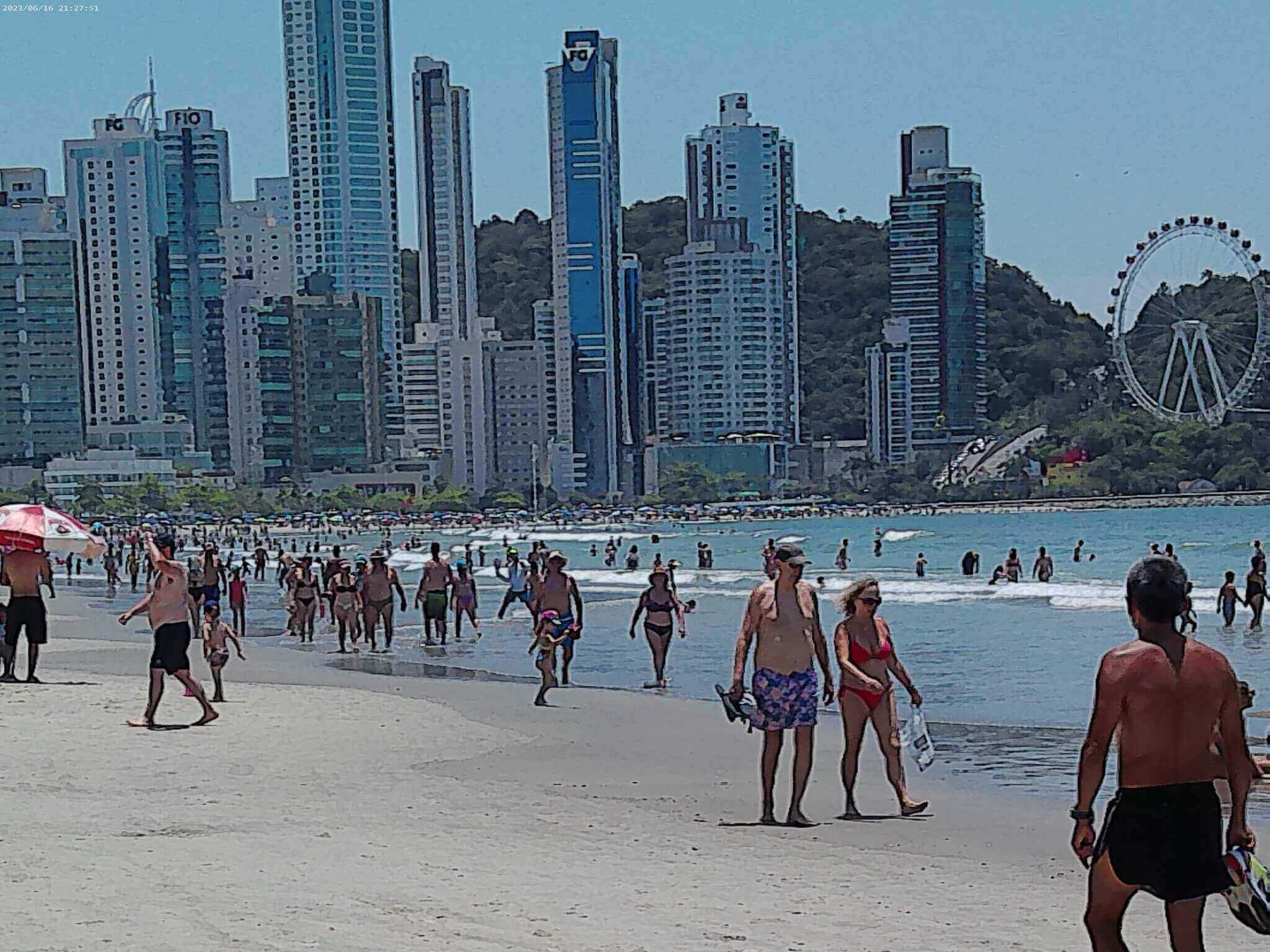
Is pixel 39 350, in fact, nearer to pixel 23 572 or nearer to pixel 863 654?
pixel 23 572

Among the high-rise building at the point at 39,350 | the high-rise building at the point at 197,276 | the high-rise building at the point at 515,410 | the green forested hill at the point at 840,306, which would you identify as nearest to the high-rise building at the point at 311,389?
the high-rise building at the point at 197,276

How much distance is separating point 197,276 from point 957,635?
141651mm

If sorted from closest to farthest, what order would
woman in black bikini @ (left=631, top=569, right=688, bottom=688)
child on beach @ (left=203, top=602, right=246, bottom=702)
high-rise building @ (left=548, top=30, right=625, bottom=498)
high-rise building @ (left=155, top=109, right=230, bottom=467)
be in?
1. child on beach @ (left=203, top=602, right=246, bottom=702)
2. woman in black bikini @ (left=631, top=569, right=688, bottom=688)
3. high-rise building @ (left=548, top=30, right=625, bottom=498)
4. high-rise building @ (left=155, top=109, right=230, bottom=467)

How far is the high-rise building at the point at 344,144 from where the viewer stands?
536 feet

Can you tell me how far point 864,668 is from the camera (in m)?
7.79

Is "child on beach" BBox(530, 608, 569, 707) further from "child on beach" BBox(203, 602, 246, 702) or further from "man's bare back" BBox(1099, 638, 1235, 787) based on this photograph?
"man's bare back" BBox(1099, 638, 1235, 787)

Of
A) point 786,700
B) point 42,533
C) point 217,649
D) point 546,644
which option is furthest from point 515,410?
point 786,700

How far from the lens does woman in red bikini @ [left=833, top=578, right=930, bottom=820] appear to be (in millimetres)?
7770

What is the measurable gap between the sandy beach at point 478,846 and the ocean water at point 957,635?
1.36m

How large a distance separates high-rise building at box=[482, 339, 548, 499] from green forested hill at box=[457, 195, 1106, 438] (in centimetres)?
2484

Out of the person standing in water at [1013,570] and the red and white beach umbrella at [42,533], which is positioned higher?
the red and white beach umbrella at [42,533]

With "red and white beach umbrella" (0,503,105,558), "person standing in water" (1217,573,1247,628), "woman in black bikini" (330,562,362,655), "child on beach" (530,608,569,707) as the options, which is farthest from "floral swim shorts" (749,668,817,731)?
"person standing in water" (1217,573,1247,628)

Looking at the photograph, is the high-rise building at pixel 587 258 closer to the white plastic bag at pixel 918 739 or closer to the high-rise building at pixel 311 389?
the high-rise building at pixel 311 389

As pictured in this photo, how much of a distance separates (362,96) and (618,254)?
3312 centimetres
